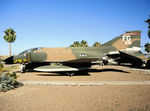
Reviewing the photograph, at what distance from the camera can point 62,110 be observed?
3.18 m

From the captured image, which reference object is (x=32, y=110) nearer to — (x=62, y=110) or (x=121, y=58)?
(x=62, y=110)

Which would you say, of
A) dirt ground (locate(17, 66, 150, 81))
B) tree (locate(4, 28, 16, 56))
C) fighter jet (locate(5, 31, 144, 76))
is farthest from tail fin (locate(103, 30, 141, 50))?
tree (locate(4, 28, 16, 56))

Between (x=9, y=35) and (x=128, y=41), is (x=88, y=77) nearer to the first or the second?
(x=128, y=41)

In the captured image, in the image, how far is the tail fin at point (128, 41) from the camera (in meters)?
12.0

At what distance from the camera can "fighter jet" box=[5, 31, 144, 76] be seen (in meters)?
9.81

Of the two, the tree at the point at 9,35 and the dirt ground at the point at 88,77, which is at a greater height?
the tree at the point at 9,35

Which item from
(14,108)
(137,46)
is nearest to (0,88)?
(14,108)

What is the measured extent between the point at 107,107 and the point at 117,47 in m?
10.0

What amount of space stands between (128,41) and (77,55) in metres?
7.31

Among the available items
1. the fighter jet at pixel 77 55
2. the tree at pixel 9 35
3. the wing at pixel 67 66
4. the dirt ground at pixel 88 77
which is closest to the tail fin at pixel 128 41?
the fighter jet at pixel 77 55

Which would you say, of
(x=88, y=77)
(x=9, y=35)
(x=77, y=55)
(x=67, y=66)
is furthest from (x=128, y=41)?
(x=9, y=35)

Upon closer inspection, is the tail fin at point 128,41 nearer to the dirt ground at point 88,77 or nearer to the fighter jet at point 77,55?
the fighter jet at point 77,55

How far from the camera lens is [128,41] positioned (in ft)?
39.9

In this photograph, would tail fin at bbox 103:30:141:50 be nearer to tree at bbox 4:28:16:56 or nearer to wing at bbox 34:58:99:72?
wing at bbox 34:58:99:72
